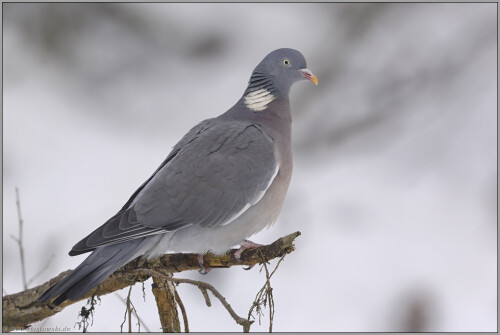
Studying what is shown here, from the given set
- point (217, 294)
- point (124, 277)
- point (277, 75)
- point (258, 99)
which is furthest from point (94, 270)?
point (277, 75)

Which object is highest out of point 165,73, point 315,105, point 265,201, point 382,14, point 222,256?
point 382,14

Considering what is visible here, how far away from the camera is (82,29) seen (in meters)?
5.30

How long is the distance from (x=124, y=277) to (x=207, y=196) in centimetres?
49

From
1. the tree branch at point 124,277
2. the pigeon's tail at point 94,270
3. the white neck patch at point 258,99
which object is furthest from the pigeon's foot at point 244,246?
the white neck patch at point 258,99

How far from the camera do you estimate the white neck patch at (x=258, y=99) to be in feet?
10.7

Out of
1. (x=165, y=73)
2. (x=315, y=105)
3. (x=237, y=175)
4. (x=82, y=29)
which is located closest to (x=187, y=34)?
(x=165, y=73)

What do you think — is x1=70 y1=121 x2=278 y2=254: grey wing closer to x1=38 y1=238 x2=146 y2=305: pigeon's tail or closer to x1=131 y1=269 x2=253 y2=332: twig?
x1=38 y1=238 x2=146 y2=305: pigeon's tail

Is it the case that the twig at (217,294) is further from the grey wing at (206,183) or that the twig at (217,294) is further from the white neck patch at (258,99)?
the white neck patch at (258,99)

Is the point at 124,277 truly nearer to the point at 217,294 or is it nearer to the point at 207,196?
the point at 207,196

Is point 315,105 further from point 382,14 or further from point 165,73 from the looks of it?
point 165,73

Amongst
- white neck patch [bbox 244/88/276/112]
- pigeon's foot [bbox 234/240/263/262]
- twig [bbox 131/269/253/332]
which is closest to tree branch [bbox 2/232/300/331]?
pigeon's foot [bbox 234/240/263/262]

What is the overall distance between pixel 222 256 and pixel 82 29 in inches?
121

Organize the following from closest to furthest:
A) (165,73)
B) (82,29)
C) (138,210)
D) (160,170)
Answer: (138,210) → (160,170) → (82,29) → (165,73)

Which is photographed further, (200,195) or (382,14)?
(382,14)
